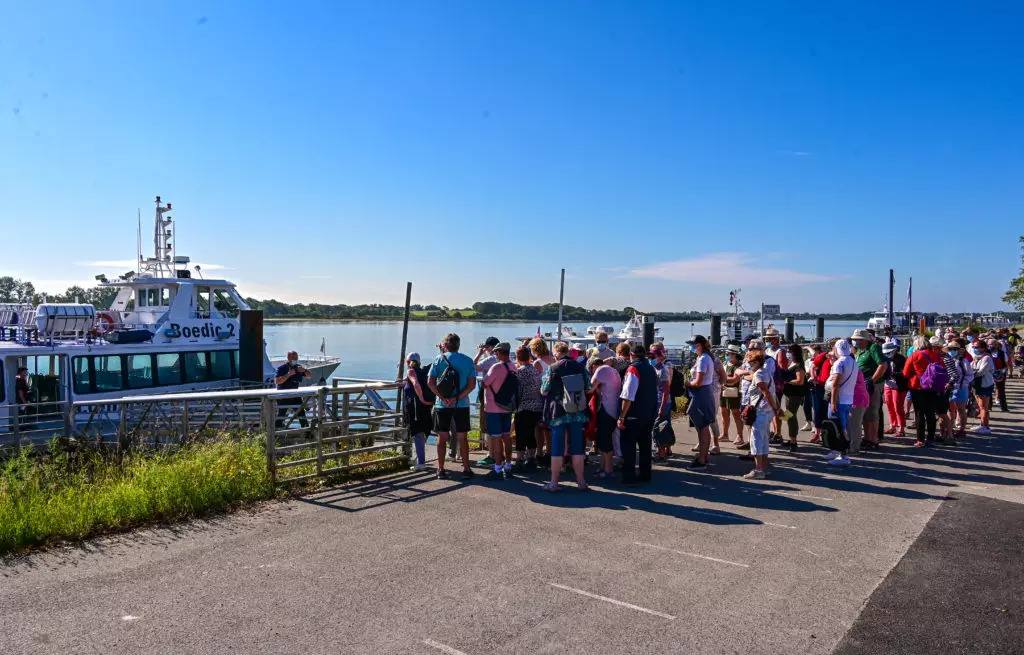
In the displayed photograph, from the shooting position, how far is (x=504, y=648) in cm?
405

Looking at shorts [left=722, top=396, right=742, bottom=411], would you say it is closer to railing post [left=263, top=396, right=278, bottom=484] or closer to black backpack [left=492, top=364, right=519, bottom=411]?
black backpack [left=492, top=364, right=519, bottom=411]

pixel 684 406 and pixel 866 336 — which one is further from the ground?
pixel 866 336

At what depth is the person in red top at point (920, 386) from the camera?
10.7 metres

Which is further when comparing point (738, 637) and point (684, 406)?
point (684, 406)

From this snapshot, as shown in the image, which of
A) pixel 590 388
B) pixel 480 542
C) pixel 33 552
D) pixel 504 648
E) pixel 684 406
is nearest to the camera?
pixel 504 648

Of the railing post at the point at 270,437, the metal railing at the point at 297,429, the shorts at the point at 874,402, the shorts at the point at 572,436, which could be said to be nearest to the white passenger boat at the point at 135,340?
the metal railing at the point at 297,429

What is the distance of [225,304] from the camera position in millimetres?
20500

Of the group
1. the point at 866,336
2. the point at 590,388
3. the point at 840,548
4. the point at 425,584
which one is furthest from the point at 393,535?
the point at 866,336

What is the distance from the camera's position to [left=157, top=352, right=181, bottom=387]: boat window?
1755 centimetres

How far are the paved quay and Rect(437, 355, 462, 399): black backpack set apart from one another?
1.10 meters

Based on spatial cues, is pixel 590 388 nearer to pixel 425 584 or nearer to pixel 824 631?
pixel 425 584

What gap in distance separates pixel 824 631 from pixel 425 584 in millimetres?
2584

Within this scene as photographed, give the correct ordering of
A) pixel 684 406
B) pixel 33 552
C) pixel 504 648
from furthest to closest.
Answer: pixel 684 406 → pixel 33 552 → pixel 504 648

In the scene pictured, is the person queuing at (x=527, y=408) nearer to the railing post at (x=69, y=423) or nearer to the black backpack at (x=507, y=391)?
the black backpack at (x=507, y=391)
